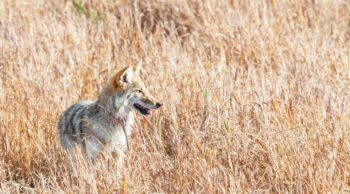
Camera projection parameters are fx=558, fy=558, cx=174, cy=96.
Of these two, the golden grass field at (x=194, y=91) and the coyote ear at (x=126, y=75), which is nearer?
the golden grass field at (x=194, y=91)

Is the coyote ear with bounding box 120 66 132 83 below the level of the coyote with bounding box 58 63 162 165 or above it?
above

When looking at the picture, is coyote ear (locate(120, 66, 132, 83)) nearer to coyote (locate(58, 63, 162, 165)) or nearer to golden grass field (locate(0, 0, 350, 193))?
coyote (locate(58, 63, 162, 165))

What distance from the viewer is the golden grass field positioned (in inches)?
157

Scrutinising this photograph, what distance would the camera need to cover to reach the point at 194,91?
529cm

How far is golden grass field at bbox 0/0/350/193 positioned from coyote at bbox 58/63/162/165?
0.14 m

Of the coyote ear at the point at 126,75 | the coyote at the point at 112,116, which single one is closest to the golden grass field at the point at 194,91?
the coyote at the point at 112,116

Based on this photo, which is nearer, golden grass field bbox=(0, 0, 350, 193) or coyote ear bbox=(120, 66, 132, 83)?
golden grass field bbox=(0, 0, 350, 193)

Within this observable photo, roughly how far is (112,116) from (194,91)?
88 centimetres

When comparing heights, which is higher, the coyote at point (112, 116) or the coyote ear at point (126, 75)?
the coyote ear at point (126, 75)

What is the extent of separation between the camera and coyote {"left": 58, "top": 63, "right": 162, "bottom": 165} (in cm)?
479

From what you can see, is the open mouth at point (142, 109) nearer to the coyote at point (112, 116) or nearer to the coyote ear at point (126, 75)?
the coyote at point (112, 116)

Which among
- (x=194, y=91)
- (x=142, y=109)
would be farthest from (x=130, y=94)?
(x=194, y=91)

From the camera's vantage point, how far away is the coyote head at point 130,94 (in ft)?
15.9

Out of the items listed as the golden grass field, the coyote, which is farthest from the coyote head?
the golden grass field
